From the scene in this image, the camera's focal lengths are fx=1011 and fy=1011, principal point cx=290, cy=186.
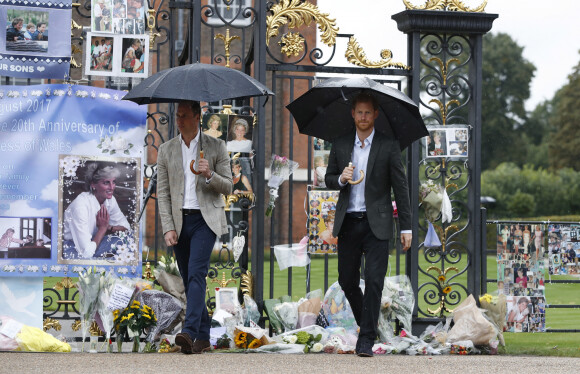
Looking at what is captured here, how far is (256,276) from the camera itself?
29.1 feet

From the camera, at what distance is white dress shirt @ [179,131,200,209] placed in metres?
7.65

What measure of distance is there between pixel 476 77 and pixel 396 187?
1.99 m

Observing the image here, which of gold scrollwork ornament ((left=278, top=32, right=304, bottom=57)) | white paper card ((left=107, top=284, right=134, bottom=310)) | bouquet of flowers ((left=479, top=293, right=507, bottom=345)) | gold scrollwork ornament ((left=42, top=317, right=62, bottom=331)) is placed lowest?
gold scrollwork ornament ((left=42, top=317, right=62, bottom=331))

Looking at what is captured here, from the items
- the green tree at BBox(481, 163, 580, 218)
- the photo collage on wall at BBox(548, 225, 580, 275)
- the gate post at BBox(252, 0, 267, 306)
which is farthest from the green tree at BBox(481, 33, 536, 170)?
the gate post at BBox(252, 0, 267, 306)

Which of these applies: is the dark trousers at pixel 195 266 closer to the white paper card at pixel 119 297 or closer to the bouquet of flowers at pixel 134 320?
the bouquet of flowers at pixel 134 320

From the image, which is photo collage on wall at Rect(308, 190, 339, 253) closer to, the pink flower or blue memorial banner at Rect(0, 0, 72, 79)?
the pink flower

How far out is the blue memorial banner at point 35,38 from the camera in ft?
27.6

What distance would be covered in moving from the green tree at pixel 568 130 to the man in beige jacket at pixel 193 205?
147ft

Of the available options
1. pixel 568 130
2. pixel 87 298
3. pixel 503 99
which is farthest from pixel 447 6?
pixel 503 99

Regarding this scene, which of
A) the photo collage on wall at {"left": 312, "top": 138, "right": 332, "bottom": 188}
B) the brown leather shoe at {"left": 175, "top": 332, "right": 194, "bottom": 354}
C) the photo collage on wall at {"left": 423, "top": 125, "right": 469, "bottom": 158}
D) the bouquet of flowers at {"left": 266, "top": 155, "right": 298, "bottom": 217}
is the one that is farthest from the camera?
the photo collage on wall at {"left": 423, "top": 125, "right": 469, "bottom": 158}

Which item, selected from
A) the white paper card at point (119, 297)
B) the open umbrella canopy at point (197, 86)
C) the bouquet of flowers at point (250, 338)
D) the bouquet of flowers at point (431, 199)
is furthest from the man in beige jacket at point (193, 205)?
the bouquet of flowers at point (431, 199)

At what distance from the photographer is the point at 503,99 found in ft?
206

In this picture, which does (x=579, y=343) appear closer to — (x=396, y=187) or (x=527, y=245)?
(x=527, y=245)

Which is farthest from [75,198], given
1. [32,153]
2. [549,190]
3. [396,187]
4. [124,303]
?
[549,190]
